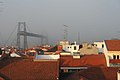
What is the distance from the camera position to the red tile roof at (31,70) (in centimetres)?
2802

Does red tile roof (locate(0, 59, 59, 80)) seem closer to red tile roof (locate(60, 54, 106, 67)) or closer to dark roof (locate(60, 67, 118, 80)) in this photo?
dark roof (locate(60, 67, 118, 80))

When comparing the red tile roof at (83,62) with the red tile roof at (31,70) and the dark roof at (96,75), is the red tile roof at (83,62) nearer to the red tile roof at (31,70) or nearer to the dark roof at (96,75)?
the dark roof at (96,75)

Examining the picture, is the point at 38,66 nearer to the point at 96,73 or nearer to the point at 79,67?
the point at 96,73

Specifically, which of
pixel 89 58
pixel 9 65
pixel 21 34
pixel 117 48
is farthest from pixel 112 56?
pixel 21 34

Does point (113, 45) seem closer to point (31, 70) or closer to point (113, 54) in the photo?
point (113, 54)

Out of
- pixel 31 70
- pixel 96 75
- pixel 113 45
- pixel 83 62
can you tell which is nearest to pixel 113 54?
Result: pixel 113 45

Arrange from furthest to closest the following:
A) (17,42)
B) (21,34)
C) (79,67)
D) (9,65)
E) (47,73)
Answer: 1. (21,34)
2. (17,42)
3. (79,67)
4. (9,65)
5. (47,73)

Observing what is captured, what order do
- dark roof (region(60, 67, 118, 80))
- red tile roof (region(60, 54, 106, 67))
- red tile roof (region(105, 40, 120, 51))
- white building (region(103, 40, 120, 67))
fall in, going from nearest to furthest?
dark roof (region(60, 67, 118, 80))
white building (region(103, 40, 120, 67))
red tile roof (region(60, 54, 106, 67))
red tile roof (region(105, 40, 120, 51))

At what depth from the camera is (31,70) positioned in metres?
29.1

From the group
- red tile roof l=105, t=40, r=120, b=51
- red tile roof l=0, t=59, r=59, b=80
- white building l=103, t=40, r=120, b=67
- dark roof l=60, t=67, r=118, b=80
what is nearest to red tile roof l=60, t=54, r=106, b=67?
white building l=103, t=40, r=120, b=67

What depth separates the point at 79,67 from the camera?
4406cm

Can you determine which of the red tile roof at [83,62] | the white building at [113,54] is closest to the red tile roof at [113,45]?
the white building at [113,54]

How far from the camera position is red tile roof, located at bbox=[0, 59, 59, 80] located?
2802cm

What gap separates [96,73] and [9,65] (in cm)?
934
